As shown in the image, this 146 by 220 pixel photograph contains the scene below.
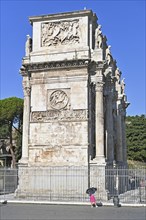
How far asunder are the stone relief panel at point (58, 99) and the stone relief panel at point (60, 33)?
285 centimetres

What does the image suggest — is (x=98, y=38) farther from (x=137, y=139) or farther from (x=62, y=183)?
(x=137, y=139)

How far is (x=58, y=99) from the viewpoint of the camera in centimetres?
1947

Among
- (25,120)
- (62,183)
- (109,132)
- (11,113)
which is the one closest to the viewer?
(62,183)

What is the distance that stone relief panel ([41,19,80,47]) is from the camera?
19891 millimetres

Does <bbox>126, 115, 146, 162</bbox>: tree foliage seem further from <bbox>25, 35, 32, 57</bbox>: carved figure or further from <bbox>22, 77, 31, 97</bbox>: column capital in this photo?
<bbox>25, 35, 32, 57</bbox>: carved figure

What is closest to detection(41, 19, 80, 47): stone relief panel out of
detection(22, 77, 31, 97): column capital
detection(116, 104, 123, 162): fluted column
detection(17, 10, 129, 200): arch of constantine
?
detection(17, 10, 129, 200): arch of constantine

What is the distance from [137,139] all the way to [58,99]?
30.1 metres

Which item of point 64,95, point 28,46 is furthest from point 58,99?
point 28,46

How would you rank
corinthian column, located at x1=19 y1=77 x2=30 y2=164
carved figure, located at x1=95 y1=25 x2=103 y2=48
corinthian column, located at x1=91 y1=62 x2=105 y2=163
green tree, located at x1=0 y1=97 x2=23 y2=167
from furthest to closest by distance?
1. green tree, located at x1=0 y1=97 x2=23 y2=167
2. carved figure, located at x1=95 y1=25 x2=103 y2=48
3. corinthian column, located at x1=19 y1=77 x2=30 y2=164
4. corinthian column, located at x1=91 y1=62 x2=105 y2=163

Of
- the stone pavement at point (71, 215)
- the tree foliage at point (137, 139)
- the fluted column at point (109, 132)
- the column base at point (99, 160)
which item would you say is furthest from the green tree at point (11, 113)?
the stone pavement at point (71, 215)

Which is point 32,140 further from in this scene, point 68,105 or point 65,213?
point 65,213

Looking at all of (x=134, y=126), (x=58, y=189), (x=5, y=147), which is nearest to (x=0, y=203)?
(x=58, y=189)

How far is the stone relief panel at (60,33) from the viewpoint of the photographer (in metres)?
19.9

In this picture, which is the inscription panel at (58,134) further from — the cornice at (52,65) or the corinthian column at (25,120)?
the cornice at (52,65)
